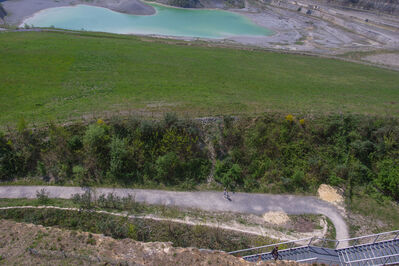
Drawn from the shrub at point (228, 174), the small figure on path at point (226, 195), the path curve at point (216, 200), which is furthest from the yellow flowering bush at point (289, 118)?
the small figure on path at point (226, 195)

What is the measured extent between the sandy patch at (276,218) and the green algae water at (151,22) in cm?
5498

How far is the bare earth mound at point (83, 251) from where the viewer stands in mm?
11820

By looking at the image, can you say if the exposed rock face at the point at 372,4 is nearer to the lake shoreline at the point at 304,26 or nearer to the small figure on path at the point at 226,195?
the lake shoreline at the point at 304,26

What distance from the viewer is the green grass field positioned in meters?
22.7

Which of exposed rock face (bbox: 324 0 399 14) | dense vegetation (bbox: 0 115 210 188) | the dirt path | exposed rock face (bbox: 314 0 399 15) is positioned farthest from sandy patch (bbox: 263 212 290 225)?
exposed rock face (bbox: 324 0 399 14)

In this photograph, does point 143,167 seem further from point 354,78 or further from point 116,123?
point 354,78

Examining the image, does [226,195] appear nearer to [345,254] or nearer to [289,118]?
[345,254]

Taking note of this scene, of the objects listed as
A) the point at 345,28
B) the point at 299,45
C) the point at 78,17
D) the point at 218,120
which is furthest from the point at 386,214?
the point at 78,17

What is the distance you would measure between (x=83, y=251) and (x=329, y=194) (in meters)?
18.0

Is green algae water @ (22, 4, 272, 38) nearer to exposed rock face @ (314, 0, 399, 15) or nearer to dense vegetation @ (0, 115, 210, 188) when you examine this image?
exposed rock face @ (314, 0, 399, 15)

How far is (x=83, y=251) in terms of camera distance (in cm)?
1241

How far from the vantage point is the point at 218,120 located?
68.2 ft

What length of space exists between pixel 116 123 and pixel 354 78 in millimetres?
34753

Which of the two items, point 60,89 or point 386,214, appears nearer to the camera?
point 386,214
